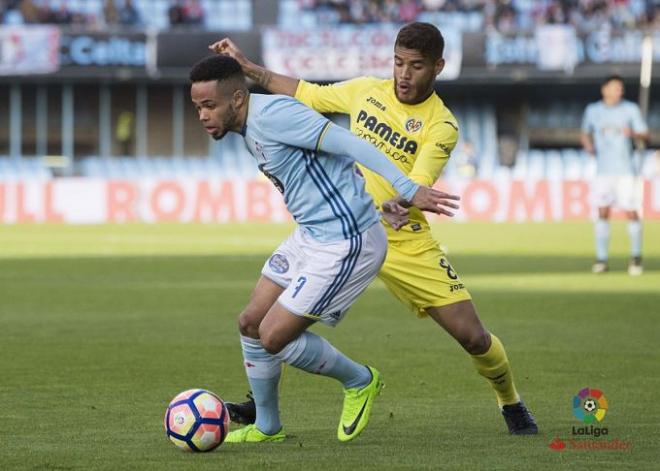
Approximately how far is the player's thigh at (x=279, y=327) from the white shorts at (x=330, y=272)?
0.03m

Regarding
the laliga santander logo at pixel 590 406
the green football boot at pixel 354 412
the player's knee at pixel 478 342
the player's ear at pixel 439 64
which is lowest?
the laliga santander logo at pixel 590 406

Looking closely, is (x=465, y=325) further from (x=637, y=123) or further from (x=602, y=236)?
(x=637, y=123)

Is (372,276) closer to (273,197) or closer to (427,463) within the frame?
(427,463)

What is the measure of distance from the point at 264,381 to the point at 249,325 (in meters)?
0.32

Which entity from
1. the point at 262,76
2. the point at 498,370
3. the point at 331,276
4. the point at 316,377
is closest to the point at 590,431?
the point at 498,370

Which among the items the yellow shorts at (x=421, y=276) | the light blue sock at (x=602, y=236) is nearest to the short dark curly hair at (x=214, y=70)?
the yellow shorts at (x=421, y=276)

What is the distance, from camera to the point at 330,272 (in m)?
7.10

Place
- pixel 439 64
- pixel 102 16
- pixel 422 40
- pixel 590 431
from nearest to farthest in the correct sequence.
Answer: pixel 590 431 < pixel 422 40 < pixel 439 64 < pixel 102 16

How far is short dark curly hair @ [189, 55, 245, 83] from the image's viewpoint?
22.9ft

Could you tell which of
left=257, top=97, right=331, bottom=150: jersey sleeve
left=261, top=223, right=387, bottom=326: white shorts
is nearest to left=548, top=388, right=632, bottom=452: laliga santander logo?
left=261, top=223, right=387, bottom=326: white shorts

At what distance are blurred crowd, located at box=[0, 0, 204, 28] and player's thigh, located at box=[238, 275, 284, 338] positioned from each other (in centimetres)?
3578

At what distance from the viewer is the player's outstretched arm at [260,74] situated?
26.7 ft

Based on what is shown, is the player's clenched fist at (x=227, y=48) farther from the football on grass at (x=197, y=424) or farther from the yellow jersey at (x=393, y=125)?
the football on grass at (x=197, y=424)

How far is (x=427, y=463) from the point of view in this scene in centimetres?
668
